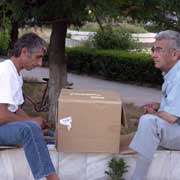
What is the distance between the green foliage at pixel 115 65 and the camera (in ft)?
44.3

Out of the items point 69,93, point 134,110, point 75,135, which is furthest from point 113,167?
point 134,110

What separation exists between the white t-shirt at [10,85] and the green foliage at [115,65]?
31.1 ft

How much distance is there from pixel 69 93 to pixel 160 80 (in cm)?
926

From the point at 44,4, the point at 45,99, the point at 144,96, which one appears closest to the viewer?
the point at 44,4

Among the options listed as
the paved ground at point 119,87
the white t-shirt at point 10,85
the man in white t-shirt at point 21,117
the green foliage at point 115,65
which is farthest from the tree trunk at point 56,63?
the green foliage at point 115,65

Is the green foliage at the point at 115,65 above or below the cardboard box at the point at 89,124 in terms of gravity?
below

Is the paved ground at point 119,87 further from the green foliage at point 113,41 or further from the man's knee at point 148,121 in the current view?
the man's knee at point 148,121

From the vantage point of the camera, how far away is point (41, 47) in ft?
13.0

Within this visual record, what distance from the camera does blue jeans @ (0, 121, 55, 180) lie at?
146 inches

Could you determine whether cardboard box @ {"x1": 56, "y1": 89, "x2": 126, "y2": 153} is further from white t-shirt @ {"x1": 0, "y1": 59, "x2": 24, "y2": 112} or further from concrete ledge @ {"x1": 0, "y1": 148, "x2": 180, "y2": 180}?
white t-shirt @ {"x1": 0, "y1": 59, "x2": 24, "y2": 112}

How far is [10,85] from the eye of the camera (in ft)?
12.4

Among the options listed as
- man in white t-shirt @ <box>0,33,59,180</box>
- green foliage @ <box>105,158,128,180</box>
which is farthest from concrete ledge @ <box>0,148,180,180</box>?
man in white t-shirt @ <box>0,33,59,180</box>

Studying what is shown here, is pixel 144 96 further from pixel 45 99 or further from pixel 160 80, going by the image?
pixel 45 99

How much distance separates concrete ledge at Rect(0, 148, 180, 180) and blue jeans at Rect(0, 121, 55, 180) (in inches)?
12.3
